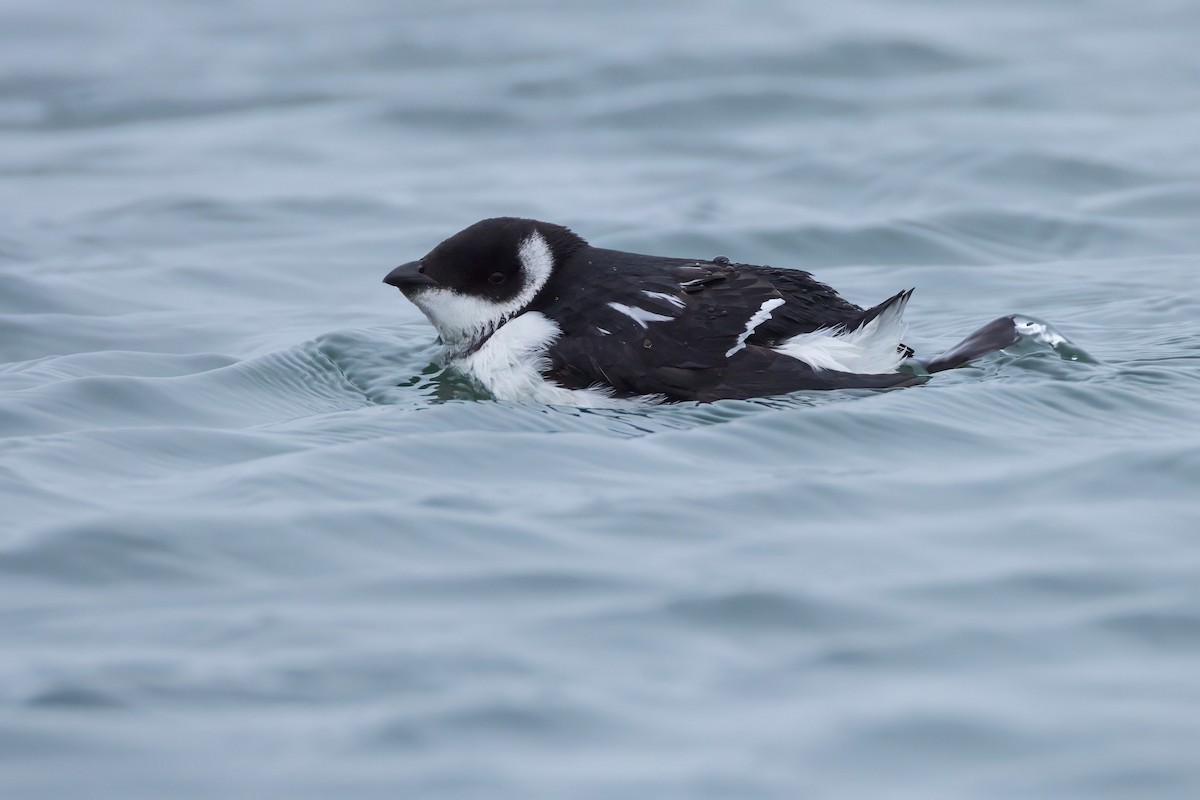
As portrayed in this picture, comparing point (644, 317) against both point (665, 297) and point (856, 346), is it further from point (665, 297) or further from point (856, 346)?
point (856, 346)

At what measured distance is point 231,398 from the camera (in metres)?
7.18

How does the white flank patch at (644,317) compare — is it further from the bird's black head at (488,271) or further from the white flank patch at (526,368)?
the bird's black head at (488,271)

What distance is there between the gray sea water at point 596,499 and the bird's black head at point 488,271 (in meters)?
0.32

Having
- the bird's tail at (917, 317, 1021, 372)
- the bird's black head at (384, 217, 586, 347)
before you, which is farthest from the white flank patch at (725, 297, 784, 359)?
the bird's black head at (384, 217, 586, 347)

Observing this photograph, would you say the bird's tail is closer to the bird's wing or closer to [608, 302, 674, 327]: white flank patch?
the bird's wing

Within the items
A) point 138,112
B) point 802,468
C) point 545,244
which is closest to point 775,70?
point 138,112

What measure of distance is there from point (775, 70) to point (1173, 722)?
11184 millimetres

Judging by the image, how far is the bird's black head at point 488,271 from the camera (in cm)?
699

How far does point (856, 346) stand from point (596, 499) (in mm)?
1604

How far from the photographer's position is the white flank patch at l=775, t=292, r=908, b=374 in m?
6.46

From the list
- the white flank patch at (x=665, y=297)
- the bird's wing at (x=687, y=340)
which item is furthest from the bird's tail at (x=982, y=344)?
the white flank patch at (x=665, y=297)

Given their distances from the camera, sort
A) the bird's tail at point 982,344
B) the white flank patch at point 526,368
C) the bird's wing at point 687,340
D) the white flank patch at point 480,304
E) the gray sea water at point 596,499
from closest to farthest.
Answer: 1. the gray sea water at point 596,499
2. the bird's wing at point 687,340
3. the white flank patch at point 526,368
4. the bird's tail at point 982,344
5. the white flank patch at point 480,304

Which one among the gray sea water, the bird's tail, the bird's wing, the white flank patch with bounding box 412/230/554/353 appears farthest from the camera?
the white flank patch with bounding box 412/230/554/353

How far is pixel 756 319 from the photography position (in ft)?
21.2
